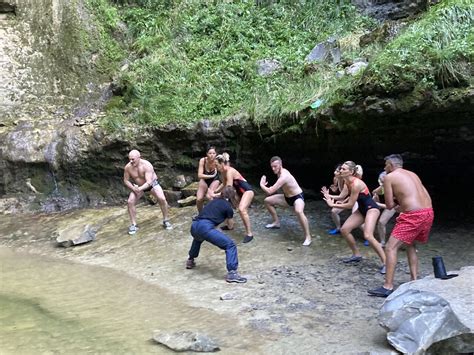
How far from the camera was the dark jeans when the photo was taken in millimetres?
6926

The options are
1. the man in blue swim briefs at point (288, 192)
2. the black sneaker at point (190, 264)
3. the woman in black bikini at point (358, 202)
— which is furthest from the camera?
the man in blue swim briefs at point (288, 192)

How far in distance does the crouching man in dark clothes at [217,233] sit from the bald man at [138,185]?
2.15 meters

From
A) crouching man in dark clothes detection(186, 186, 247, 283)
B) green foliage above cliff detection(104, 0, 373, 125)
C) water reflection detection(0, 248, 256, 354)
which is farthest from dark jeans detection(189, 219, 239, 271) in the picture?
green foliage above cliff detection(104, 0, 373, 125)

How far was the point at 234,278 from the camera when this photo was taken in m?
6.87

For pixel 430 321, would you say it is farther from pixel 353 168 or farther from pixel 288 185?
pixel 288 185

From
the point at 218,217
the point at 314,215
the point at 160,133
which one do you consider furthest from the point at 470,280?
the point at 160,133

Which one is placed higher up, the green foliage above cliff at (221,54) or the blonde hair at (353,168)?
the green foliage above cliff at (221,54)

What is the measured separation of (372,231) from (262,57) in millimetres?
8140

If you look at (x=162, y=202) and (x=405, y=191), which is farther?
(x=162, y=202)

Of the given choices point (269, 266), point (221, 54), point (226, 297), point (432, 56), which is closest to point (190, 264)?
point (269, 266)

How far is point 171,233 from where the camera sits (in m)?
9.20

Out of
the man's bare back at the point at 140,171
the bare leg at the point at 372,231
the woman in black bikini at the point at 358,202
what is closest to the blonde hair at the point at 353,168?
the woman in black bikini at the point at 358,202

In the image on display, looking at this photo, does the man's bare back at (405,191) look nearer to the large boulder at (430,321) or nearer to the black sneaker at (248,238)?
the large boulder at (430,321)

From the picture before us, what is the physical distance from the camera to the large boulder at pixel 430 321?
418 cm
